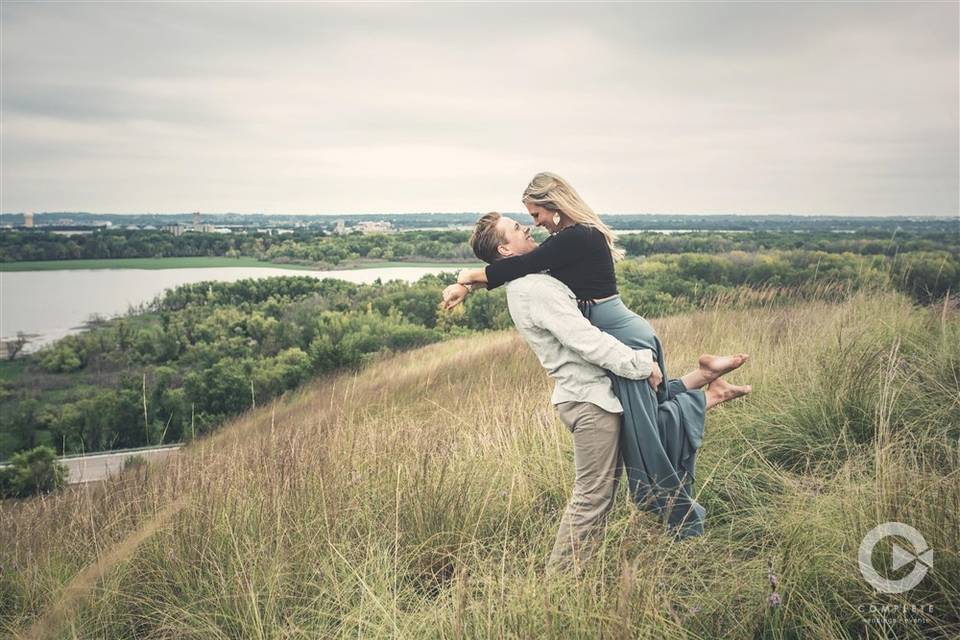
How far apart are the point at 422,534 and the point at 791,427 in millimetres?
2606

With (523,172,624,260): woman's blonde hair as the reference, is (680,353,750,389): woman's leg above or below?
below

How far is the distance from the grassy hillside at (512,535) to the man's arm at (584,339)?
24.0 inches

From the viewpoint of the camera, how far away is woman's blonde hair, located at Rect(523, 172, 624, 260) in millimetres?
2695

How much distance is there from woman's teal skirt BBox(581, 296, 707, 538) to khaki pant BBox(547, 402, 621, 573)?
0.28 feet

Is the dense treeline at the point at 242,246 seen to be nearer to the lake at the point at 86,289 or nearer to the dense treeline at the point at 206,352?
the lake at the point at 86,289

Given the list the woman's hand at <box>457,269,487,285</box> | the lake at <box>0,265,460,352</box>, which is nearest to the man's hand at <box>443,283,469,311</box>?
the woman's hand at <box>457,269,487,285</box>

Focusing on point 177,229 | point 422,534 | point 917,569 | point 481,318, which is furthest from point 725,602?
point 177,229

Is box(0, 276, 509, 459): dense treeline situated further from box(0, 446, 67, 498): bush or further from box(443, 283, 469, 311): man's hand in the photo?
box(443, 283, 469, 311): man's hand

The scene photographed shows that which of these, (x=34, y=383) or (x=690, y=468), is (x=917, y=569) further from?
(x=34, y=383)

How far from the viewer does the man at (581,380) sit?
2.56m

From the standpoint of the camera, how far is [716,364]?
2.95 m

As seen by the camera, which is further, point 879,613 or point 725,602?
point 725,602

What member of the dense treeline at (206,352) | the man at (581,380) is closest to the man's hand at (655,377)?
the man at (581,380)

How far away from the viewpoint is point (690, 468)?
2.95 meters
